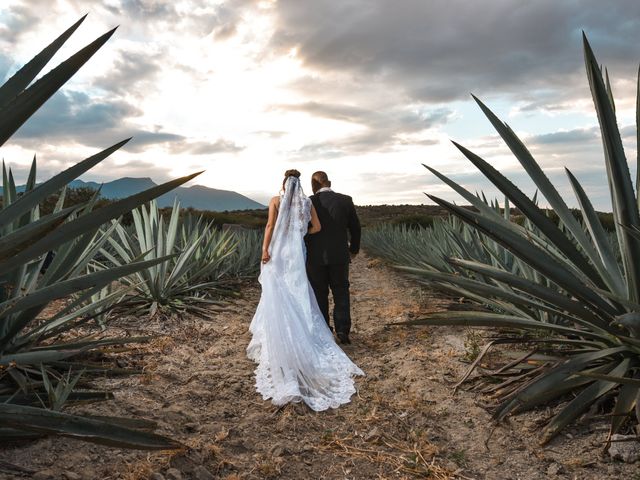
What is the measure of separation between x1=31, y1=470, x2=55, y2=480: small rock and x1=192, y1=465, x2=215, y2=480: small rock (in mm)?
556

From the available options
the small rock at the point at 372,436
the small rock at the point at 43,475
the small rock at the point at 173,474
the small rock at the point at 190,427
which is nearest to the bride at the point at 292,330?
the small rock at the point at 372,436

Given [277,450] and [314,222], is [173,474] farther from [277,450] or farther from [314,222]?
[314,222]

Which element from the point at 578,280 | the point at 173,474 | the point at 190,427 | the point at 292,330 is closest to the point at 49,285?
the point at 173,474

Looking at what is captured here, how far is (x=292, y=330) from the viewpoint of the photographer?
4.17 metres

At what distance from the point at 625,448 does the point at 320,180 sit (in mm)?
3473

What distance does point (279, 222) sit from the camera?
15.2 ft

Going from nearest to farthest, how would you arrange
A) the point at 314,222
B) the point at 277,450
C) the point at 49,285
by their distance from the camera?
the point at 49,285, the point at 277,450, the point at 314,222

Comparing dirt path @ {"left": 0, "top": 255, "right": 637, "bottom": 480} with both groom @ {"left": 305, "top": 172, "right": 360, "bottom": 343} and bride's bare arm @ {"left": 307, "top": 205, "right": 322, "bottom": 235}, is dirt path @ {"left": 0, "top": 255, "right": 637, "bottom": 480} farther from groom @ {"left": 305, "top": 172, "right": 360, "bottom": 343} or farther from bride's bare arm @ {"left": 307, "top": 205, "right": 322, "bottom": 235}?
bride's bare arm @ {"left": 307, "top": 205, "right": 322, "bottom": 235}

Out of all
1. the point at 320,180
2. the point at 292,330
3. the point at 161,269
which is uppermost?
the point at 320,180

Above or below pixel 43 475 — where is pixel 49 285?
above

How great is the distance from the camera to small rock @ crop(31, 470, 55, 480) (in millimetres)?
2006

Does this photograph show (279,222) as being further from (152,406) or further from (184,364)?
(152,406)

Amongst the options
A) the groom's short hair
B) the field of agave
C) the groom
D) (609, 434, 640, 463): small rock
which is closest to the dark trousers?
the groom

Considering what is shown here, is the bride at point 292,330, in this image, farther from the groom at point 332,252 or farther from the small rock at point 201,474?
the small rock at point 201,474
